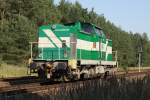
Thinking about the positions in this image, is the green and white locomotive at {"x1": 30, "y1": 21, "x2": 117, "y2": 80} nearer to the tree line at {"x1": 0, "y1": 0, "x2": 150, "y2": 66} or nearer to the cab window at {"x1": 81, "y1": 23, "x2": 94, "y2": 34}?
the cab window at {"x1": 81, "y1": 23, "x2": 94, "y2": 34}

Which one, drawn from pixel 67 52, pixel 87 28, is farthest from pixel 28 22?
pixel 67 52

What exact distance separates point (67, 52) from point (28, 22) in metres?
31.1

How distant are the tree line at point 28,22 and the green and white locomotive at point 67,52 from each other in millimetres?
21460

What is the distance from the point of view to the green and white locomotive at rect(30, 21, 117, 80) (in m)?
22.4

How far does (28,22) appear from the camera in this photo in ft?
176

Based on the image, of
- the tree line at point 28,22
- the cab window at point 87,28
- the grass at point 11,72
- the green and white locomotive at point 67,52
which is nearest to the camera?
the green and white locomotive at point 67,52

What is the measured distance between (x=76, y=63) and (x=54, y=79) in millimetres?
1920

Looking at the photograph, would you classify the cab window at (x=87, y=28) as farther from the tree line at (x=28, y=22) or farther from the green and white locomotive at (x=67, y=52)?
the tree line at (x=28, y=22)

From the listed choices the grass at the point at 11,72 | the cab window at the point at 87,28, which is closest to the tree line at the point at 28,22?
the grass at the point at 11,72

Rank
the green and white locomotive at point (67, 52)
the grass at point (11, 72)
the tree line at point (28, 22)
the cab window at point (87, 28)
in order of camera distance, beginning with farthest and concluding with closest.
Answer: the tree line at point (28, 22) < the grass at point (11, 72) < the cab window at point (87, 28) < the green and white locomotive at point (67, 52)

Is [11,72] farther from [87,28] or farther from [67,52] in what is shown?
[67,52]

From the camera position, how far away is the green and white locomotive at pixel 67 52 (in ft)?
73.5

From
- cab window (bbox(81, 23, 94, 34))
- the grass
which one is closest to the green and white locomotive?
cab window (bbox(81, 23, 94, 34))

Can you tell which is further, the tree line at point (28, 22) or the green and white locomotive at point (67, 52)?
the tree line at point (28, 22)
